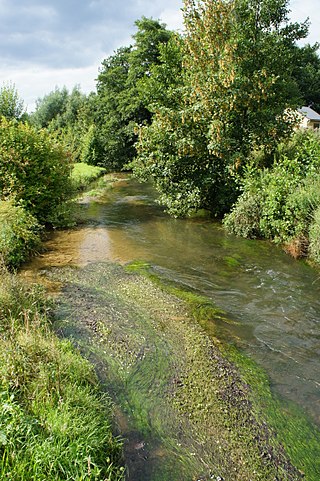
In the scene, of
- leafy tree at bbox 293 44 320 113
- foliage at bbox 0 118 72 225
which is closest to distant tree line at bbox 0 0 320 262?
foliage at bbox 0 118 72 225

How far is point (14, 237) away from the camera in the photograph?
11227 mm

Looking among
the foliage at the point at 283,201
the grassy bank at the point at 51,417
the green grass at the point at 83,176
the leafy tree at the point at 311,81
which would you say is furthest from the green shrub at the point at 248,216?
the leafy tree at the point at 311,81

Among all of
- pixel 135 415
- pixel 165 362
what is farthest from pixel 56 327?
pixel 135 415

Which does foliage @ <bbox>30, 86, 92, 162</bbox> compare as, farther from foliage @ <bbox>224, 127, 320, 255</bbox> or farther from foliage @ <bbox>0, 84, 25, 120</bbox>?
foliage @ <bbox>224, 127, 320, 255</bbox>

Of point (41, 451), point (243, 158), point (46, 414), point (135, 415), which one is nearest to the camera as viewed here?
point (41, 451)

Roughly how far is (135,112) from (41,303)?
118 feet

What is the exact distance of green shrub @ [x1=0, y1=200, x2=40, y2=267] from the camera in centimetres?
1052

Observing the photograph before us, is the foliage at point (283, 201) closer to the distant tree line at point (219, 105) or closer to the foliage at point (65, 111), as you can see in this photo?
the distant tree line at point (219, 105)

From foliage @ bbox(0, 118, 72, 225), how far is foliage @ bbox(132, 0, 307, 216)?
425cm

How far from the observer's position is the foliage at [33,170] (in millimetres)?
14633

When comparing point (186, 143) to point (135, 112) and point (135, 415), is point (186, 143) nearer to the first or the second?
point (135, 415)

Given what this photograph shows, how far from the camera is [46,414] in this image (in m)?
4.19

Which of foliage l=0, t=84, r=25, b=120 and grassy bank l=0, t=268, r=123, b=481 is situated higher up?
foliage l=0, t=84, r=25, b=120

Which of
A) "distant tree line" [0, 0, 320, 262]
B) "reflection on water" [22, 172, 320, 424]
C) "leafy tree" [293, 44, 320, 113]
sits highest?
"leafy tree" [293, 44, 320, 113]
